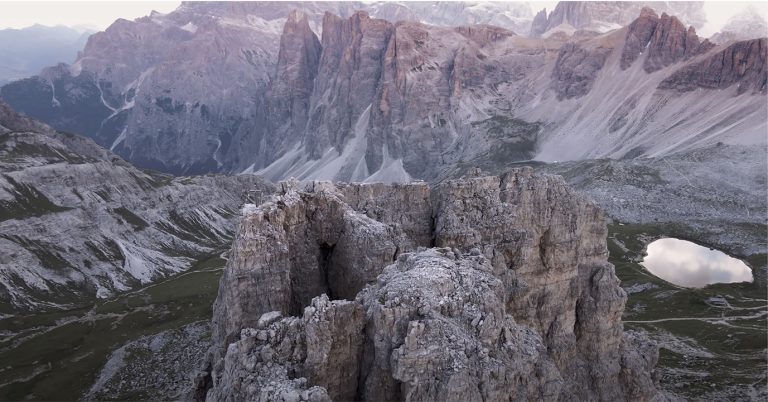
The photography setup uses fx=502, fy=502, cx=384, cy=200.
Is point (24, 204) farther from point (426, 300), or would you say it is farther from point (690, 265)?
point (690, 265)

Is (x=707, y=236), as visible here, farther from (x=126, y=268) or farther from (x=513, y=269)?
(x=126, y=268)

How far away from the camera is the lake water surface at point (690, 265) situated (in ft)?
361

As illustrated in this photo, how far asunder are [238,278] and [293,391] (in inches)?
380

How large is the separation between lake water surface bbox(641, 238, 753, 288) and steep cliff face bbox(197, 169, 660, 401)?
83.0m

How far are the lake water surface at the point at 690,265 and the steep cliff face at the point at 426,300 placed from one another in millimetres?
82960

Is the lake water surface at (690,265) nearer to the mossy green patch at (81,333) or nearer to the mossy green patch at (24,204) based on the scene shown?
the mossy green patch at (81,333)

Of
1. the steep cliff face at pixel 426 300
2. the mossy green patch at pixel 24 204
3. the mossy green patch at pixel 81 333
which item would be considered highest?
the steep cliff face at pixel 426 300

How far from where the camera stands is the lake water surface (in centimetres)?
11012

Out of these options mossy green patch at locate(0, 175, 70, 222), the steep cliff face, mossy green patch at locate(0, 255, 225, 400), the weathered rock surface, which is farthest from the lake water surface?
mossy green patch at locate(0, 175, 70, 222)

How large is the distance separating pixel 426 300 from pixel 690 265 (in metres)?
123

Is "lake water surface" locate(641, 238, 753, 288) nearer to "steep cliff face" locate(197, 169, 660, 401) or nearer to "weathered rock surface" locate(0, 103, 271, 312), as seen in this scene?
"steep cliff face" locate(197, 169, 660, 401)

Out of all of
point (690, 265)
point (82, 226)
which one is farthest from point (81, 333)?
point (690, 265)

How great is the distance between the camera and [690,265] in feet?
397

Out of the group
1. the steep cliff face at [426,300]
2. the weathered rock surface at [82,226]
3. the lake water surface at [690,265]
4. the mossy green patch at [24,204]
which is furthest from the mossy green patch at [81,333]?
the lake water surface at [690,265]
